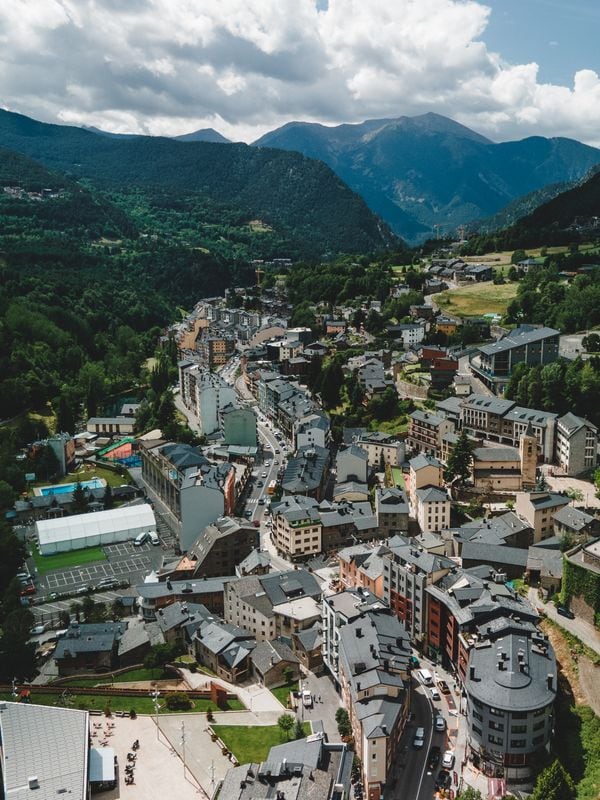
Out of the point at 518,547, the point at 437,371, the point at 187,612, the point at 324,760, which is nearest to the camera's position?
the point at 324,760

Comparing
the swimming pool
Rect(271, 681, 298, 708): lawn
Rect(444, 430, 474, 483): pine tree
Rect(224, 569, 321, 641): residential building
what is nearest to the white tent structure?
the swimming pool

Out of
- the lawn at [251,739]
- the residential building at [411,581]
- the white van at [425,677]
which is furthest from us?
the residential building at [411,581]

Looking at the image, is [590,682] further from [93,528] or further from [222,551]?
[93,528]

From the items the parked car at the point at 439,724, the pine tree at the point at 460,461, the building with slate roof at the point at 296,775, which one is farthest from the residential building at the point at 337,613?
the pine tree at the point at 460,461

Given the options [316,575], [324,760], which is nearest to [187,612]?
[316,575]

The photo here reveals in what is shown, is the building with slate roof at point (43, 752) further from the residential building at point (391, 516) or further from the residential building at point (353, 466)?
the residential building at point (353, 466)

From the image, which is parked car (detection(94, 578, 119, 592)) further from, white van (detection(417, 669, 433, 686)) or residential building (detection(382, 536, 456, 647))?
white van (detection(417, 669, 433, 686))

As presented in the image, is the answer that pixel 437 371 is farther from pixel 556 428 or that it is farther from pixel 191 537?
pixel 191 537
